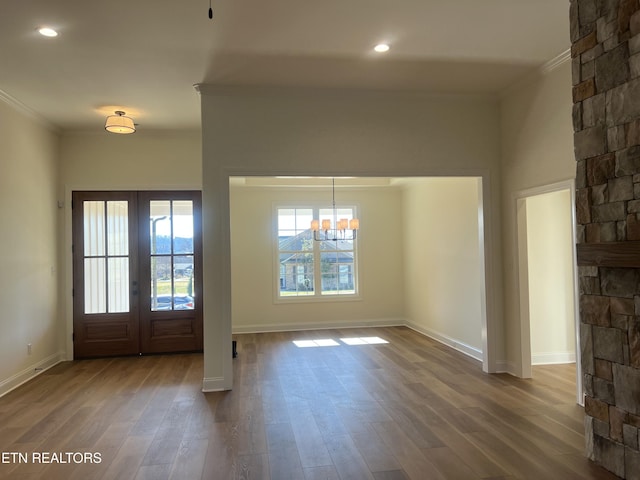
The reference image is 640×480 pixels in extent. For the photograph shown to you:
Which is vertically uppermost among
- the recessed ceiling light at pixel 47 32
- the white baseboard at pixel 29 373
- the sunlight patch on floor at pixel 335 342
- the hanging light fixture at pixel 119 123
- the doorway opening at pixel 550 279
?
the recessed ceiling light at pixel 47 32

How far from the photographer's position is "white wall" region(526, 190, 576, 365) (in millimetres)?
5219

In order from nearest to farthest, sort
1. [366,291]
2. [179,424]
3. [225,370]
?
1. [179,424]
2. [225,370]
3. [366,291]

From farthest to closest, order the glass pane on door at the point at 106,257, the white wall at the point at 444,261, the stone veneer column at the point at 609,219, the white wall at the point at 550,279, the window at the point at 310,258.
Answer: the window at the point at 310,258 < the glass pane on door at the point at 106,257 < the white wall at the point at 444,261 < the white wall at the point at 550,279 < the stone veneer column at the point at 609,219

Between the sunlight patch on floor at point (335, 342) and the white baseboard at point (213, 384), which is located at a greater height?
the white baseboard at point (213, 384)

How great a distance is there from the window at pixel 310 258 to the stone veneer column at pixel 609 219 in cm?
547

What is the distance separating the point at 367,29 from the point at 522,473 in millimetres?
3346

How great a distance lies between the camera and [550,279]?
5.29 metres

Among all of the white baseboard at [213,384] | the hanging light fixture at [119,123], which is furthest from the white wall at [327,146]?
the hanging light fixture at [119,123]

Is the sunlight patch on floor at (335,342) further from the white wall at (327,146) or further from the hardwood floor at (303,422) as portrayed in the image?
the white wall at (327,146)

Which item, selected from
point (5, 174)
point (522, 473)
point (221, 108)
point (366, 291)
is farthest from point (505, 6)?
point (366, 291)

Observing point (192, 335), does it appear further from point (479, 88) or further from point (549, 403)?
point (479, 88)

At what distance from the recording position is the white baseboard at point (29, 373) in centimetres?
454

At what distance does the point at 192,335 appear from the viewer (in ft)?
20.2

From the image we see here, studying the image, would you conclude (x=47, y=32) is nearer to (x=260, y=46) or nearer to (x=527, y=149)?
(x=260, y=46)
